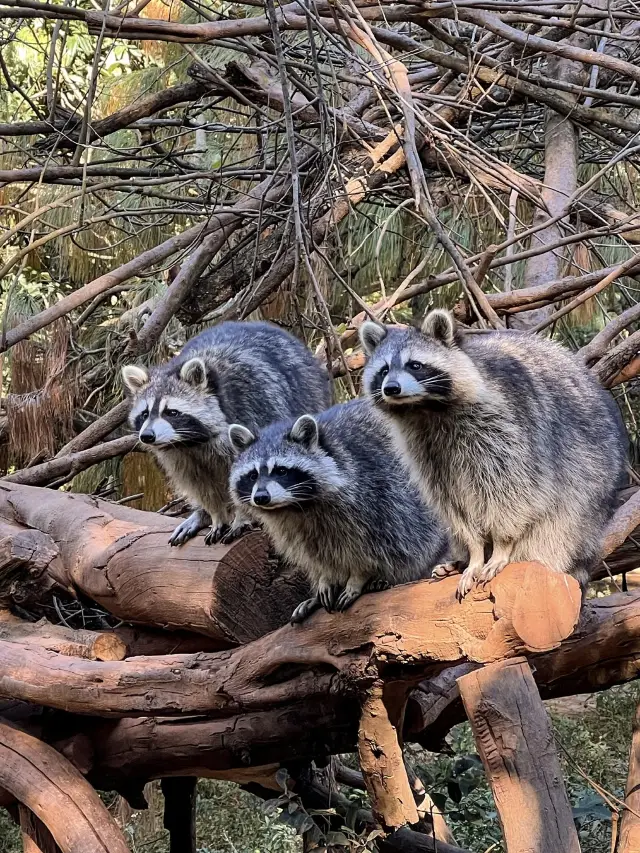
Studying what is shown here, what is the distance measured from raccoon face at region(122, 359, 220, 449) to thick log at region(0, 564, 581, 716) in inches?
31.2

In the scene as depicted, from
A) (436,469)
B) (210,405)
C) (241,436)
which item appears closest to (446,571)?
(436,469)

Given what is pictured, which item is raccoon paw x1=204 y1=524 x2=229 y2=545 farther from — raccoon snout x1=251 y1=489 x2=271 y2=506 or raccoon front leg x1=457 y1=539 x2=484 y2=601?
raccoon front leg x1=457 y1=539 x2=484 y2=601

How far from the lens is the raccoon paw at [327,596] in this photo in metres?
2.67

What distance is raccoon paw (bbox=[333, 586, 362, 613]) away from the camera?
8.58 ft

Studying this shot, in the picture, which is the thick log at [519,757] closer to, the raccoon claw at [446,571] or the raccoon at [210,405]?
the raccoon claw at [446,571]

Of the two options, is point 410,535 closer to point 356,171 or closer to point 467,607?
point 467,607

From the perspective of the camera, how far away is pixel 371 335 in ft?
9.23

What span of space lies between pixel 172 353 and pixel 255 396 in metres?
A: 2.08

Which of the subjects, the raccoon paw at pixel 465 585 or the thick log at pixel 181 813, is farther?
the thick log at pixel 181 813

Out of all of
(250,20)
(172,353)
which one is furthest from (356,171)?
(172,353)

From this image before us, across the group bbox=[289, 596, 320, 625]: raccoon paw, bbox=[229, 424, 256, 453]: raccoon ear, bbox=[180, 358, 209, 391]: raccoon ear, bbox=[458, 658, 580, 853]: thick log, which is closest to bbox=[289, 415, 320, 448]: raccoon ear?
bbox=[229, 424, 256, 453]: raccoon ear

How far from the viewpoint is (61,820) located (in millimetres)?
2830

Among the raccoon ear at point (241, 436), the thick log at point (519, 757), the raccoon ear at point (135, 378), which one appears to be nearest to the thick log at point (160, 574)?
the raccoon ear at point (241, 436)

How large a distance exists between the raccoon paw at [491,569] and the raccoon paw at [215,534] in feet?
3.25
